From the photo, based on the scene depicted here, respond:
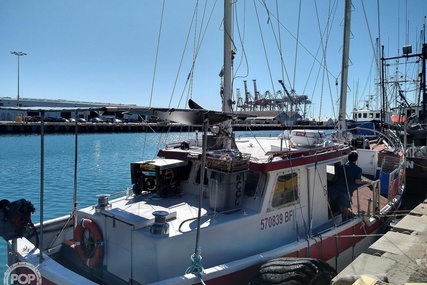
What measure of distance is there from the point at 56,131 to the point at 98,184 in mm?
47239

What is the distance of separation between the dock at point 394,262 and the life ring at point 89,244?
12.0 ft

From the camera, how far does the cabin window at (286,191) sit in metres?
6.12

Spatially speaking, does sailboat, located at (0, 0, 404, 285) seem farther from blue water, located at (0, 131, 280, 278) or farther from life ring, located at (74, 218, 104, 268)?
blue water, located at (0, 131, 280, 278)

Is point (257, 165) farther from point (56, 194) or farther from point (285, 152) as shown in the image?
point (56, 194)

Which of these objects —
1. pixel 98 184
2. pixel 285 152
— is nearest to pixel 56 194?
pixel 98 184

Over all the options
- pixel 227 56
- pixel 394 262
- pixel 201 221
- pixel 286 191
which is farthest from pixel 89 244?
pixel 394 262

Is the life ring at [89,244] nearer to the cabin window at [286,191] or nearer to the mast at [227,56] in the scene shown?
the cabin window at [286,191]

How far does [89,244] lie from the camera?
5.55 meters

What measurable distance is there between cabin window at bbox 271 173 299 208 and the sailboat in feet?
0.06

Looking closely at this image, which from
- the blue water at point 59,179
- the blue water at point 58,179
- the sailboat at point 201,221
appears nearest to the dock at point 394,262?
the sailboat at point 201,221

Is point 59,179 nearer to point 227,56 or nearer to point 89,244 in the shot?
point 89,244

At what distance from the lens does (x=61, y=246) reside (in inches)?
251
